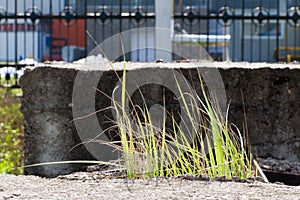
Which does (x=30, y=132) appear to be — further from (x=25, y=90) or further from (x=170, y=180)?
(x=170, y=180)

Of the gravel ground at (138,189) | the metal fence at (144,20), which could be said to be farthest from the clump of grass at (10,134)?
the gravel ground at (138,189)

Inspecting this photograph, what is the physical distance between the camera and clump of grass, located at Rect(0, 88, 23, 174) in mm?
6625

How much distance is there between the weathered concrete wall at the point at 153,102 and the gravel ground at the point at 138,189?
151 cm

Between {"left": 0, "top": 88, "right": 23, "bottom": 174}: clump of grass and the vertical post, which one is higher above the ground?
the vertical post

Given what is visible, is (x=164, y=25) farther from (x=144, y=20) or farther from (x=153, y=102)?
(x=153, y=102)

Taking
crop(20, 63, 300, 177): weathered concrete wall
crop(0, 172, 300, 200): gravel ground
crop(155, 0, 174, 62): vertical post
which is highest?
crop(155, 0, 174, 62): vertical post

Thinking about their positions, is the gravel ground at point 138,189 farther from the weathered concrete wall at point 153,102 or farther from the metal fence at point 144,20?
the metal fence at point 144,20

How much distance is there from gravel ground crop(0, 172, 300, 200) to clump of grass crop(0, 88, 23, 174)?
284 centimetres

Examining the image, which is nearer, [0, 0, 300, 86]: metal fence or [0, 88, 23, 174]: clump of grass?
[0, 88, 23, 174]: clump of grass

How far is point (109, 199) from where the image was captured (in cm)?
288

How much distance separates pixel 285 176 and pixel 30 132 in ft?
6.21

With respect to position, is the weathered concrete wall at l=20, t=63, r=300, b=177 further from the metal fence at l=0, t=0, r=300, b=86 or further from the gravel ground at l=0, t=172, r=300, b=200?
the gravel ground at l=0, t=172, r=300, b=200

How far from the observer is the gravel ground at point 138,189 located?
9.73 ft

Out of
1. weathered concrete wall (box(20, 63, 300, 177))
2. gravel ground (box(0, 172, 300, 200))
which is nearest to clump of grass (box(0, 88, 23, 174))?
weathered concrete wall (box(20, 63, 300, 177))
